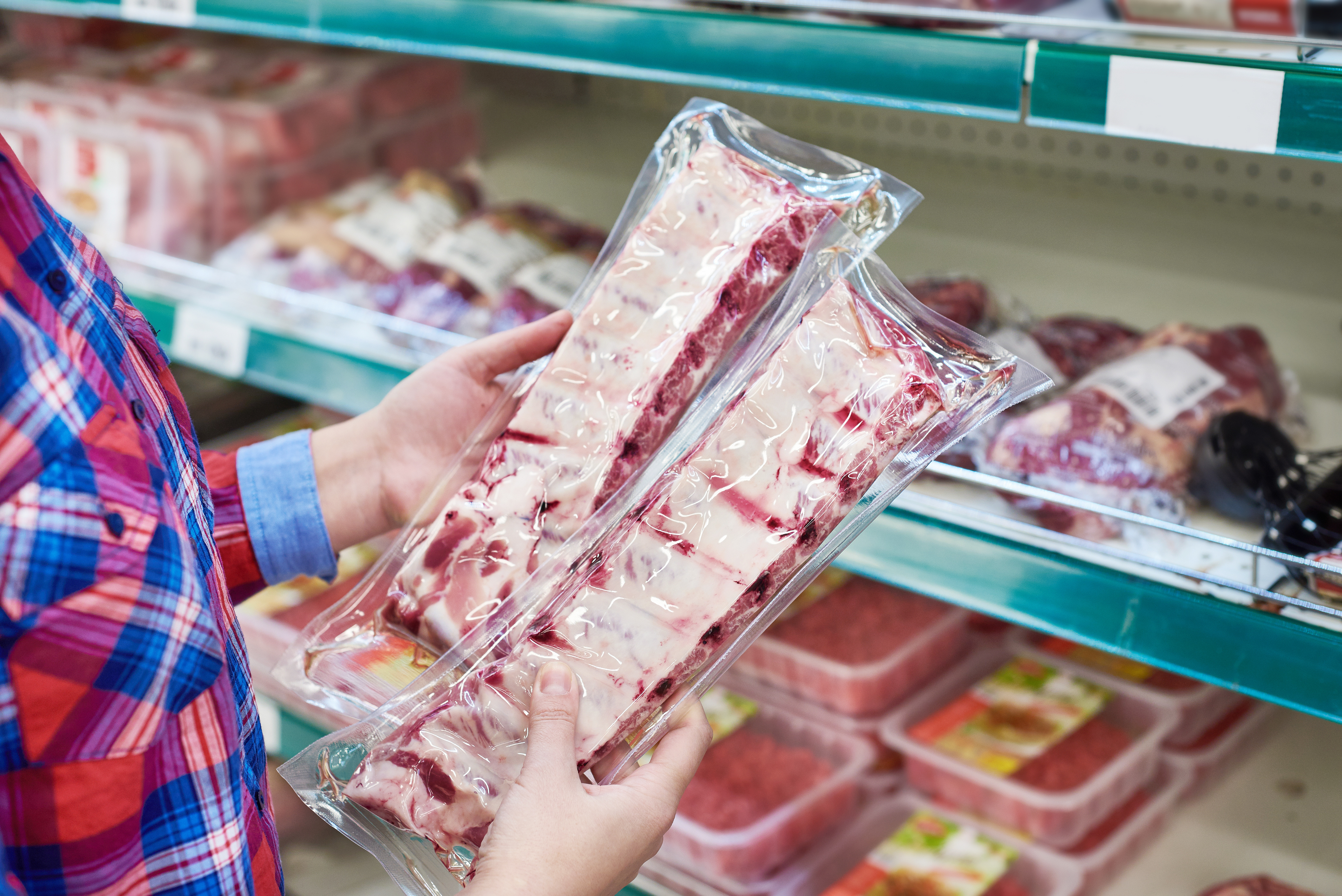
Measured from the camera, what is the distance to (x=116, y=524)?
667 millimetres

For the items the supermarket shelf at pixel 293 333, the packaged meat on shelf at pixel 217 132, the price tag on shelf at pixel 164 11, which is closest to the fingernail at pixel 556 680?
the supermarket shelf at pixel 293 333

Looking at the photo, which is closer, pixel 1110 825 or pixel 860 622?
pixel 1110 825

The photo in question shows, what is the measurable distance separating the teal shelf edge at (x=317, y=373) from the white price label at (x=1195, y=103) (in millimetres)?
951

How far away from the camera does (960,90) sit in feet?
3.32

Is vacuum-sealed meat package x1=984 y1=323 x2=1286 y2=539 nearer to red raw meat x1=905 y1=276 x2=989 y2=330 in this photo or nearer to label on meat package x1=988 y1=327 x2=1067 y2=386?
label on meat package x1=988 y1=327 x2=1067 y2=386

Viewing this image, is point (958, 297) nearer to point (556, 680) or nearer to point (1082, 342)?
point (1082, 342)

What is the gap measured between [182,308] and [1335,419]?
5.42 ft

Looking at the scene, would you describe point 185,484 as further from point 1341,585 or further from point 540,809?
point 1341,585

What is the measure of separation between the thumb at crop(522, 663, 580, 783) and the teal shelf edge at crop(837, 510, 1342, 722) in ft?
1.45

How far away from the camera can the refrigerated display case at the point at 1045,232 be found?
0.93 m

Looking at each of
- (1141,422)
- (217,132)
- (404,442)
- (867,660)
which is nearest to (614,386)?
(404,442)

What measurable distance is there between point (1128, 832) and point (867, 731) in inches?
14.8

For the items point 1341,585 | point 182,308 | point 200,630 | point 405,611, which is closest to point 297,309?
point 182,308

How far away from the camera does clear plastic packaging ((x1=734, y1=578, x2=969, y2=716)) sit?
1.65 m
